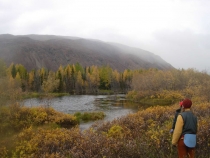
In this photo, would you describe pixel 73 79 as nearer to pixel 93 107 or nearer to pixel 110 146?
pixel 93 107

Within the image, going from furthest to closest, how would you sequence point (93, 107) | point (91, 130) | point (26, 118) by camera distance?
1. point (93, 107)
2. point (26, 118)
3. point (91, 130)

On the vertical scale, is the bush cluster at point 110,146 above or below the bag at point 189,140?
below

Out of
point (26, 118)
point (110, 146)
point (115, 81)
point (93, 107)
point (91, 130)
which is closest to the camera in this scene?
point (110, 146)

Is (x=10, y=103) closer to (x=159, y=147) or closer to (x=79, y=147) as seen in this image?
(x=79, y=147)

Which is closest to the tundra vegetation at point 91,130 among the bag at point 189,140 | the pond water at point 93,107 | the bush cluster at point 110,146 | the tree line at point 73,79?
the bush cluster at point 110,146

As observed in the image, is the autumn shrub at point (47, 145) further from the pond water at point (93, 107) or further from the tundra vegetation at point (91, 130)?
the pond water at point (93, 107)

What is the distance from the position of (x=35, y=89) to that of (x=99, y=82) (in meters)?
28.3

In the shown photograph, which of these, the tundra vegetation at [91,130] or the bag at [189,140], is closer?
the bag at [189,140]

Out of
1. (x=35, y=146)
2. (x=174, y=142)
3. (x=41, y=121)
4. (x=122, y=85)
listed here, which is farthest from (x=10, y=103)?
(x=122, y=85)

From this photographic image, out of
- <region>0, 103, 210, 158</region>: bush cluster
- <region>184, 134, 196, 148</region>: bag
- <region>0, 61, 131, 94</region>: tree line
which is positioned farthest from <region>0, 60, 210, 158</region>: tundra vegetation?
<region>0, 61, 131, 94</region>: tree line

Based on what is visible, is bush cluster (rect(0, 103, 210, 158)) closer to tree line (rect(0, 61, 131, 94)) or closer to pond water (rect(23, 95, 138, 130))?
pond water (rect(23, 95, 138, 130))

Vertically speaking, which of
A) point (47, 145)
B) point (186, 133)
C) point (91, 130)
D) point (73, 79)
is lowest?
point (47, 145)

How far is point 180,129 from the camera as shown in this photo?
746cm

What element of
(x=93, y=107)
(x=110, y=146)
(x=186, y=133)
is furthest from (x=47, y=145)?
(x=93, y=107)
